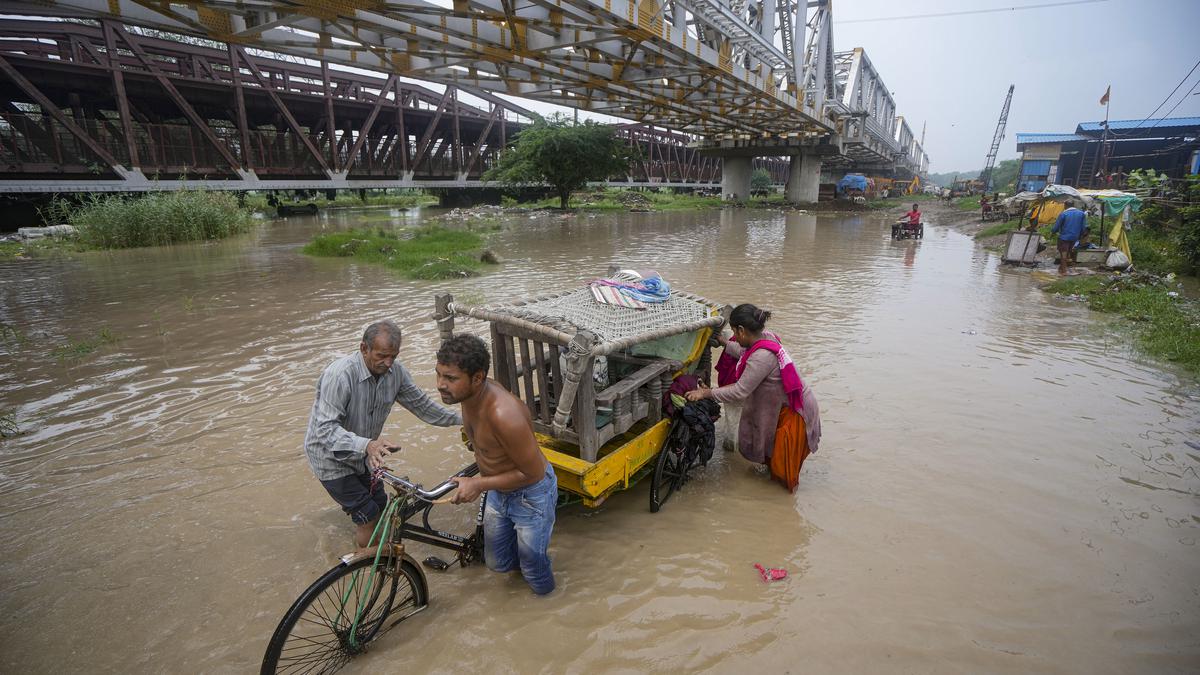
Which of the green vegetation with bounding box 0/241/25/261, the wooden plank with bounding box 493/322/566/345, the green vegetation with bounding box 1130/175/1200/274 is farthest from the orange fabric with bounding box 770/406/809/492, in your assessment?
the green vegetation with bounding box 0/241/25/261

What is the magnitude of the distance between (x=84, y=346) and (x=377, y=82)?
1313 inches

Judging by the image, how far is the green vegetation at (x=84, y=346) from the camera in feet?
21.0

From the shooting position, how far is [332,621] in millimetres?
2400

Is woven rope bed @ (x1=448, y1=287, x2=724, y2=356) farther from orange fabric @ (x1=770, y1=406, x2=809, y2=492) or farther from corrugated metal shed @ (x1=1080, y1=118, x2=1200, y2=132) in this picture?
corrugated metal shed @ (x1=1080, y1=118, x2=1200, y2=132)

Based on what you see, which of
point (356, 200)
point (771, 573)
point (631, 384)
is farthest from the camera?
point (356, 200)

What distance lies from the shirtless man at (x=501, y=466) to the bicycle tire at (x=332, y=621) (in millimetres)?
501

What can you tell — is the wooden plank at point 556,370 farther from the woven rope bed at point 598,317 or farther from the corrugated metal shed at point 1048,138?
the corrugated metal shed at point 1048,138

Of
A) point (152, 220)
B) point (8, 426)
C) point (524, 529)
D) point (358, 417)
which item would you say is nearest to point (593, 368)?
point (524, 529)

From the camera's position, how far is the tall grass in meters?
14.6

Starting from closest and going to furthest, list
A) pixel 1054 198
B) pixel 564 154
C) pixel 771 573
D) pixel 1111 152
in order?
pixel 771 573 < pixel 1054 198 < pixel 564 154 < pixel 1111 152

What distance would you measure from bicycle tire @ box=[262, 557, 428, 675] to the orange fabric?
8.25 ft

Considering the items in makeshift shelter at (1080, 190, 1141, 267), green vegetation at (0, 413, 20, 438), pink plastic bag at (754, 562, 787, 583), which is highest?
makeshift shelter at (1080, 190, 1141, 267)

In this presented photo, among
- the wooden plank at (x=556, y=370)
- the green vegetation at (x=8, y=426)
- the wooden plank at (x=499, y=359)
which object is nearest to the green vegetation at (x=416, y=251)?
the green vegetation at (x=8, y=426)

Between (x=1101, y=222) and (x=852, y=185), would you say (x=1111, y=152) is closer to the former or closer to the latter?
(x=852, y=185)
